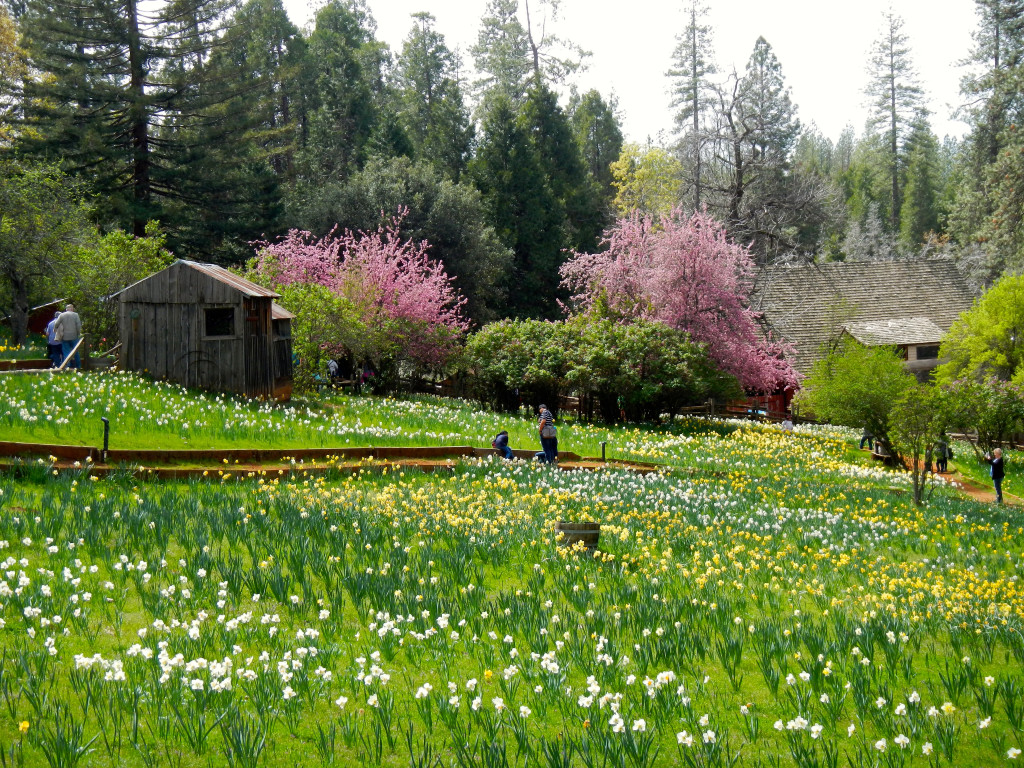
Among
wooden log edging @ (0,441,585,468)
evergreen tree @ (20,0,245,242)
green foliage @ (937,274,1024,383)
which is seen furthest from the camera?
evergreen tree @ (20,0,245,242)

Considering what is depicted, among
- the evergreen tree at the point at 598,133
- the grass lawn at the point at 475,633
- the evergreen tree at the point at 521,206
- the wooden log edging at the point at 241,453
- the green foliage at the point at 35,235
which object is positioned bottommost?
the grass lawn at the point at 475,633

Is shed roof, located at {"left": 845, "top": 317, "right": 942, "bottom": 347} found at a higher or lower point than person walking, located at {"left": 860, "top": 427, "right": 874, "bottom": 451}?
higher

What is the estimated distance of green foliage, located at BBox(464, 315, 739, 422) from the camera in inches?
1183

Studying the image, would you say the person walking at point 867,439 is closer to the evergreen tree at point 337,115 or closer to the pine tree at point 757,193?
the pine tree at point 757,193

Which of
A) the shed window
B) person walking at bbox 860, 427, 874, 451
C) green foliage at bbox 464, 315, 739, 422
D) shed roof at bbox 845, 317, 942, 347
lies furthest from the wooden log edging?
shed roof at bbox 845, 317, 942, 347

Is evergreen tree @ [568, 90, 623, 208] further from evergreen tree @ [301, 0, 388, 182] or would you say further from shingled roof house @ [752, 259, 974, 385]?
shingled roof house @ [752, 259, 974, 385]

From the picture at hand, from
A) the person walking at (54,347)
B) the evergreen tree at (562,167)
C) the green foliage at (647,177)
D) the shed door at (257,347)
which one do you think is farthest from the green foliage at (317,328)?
the green foliage at (647,177)

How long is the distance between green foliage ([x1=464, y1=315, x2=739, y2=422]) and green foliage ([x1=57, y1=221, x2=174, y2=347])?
12174 millimetres

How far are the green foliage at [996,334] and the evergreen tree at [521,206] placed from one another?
881 inches

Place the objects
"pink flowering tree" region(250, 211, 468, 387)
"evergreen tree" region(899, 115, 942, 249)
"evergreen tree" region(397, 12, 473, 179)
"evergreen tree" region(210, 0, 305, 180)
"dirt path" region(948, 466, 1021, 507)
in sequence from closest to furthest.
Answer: "dirt path" region(948, 466, 1021, 507) < "pink flowering tree" region(250, 211, 468, 387) < "evergreen tree" region(210, 0, 305, 180) < "evergreen tree" region(397, 12, 473, 179) < "evergreen tree" region(899, 115, 942, 249)

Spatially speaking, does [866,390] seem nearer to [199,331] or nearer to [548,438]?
[548,438]

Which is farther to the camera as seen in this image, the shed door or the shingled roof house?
the shingled roof house

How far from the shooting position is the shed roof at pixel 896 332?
4122 cm

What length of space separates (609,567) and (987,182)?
52.3m
